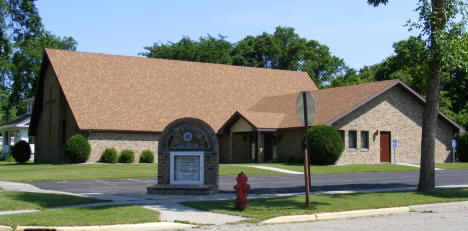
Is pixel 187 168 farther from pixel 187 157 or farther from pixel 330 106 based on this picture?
pixel 330 106

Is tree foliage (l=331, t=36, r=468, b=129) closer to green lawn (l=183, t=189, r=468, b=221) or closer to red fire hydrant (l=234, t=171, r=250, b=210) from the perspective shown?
green lawn (l=183, t=189, r=468, b=221)

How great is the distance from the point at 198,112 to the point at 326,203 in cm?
2729

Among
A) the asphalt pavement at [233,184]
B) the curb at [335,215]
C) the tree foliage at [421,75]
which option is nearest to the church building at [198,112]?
the tree foliage at [421,75]

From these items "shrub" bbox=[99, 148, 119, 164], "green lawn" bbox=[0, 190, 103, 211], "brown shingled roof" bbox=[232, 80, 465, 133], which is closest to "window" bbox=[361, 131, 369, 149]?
"brown shingled roof" bbox=[232, 80, 465, 133]

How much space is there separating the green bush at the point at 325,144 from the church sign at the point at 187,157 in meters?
16.8

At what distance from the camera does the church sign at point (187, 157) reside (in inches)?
671

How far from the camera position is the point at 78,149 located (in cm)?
3484

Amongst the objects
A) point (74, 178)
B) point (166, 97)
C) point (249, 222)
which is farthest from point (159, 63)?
point (249, 222)

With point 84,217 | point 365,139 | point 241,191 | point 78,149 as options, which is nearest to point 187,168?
point 241,191

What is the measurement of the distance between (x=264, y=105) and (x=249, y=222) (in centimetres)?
3167

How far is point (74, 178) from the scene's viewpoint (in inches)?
947

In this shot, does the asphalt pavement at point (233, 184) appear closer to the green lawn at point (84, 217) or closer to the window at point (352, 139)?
the green lawn at point (84, 217)

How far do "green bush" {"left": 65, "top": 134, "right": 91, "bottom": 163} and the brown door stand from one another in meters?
19.9

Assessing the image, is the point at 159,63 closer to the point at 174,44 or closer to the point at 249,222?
the point at 174,44
